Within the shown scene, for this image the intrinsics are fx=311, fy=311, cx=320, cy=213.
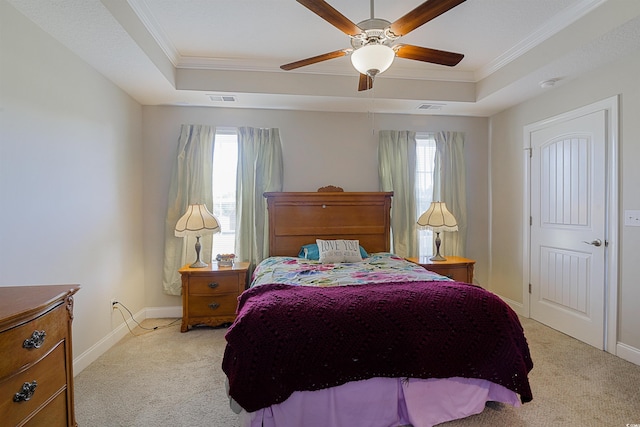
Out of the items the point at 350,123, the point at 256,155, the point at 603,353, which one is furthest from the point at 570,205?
the point at 256,155

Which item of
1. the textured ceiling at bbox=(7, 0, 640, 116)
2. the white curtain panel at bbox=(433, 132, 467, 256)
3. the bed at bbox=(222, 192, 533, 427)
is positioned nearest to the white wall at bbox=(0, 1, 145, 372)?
the textured ceiling at bbox=(7, 0, 640, 116)

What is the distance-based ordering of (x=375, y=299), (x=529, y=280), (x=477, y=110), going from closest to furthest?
1. (x=375, y=299)
2. (x=529, y=280)
3. (x=477, y=110)

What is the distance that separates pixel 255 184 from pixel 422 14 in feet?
8.33

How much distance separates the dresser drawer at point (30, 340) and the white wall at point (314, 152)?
237cm

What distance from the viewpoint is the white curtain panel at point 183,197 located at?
3.60 meters

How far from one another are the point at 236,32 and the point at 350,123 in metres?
1.71

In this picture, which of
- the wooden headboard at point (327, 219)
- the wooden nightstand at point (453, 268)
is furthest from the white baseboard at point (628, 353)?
the wooden headboard at point (327, 219)

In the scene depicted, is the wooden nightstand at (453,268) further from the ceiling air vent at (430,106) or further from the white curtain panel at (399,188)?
the ceiling air vent at (430,106)

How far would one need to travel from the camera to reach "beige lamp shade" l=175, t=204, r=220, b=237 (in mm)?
3236

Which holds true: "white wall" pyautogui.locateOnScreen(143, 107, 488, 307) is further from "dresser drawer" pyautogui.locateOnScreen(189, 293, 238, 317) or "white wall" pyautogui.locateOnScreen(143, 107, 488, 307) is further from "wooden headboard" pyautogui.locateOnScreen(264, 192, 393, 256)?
"dresser drawer" pyautogui.locateOnScreen(189, 293, 238, 317)

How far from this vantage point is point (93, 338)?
2674mm

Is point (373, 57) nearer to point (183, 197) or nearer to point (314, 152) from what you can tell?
point (314, 152)

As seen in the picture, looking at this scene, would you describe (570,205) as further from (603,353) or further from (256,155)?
(256,155)

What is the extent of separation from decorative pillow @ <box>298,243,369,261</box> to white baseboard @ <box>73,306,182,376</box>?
160cm
